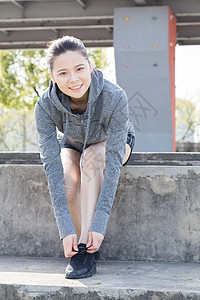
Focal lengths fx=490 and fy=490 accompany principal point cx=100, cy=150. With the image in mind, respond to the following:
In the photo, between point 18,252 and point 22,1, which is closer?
point 18,252

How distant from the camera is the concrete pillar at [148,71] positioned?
11.0 m

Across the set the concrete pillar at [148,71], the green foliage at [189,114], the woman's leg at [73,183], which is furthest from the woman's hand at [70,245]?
the green foliage at [189,114]

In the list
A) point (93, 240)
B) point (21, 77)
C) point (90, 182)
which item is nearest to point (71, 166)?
point (90, 182)

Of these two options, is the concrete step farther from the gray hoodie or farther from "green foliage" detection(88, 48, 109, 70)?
"green foliage" detection(88, 48, 109, 70)

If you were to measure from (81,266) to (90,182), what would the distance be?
500 mm

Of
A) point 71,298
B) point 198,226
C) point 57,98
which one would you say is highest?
point 57,98

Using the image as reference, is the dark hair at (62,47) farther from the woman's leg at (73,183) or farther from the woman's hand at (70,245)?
the woman's hand at (70,245)

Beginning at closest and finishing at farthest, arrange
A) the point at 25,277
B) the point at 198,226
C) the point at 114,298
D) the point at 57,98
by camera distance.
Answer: the point at 114,298 < the point at 25,277 < the point at 57,98 < the point at 198,226

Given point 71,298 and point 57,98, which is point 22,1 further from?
point 71,298

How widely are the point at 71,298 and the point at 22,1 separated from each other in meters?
11.0

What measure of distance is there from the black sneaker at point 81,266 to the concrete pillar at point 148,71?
8.41 metres

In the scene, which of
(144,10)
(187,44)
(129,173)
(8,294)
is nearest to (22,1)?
(144,10)

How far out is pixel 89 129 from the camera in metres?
3.15

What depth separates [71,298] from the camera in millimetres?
2463
